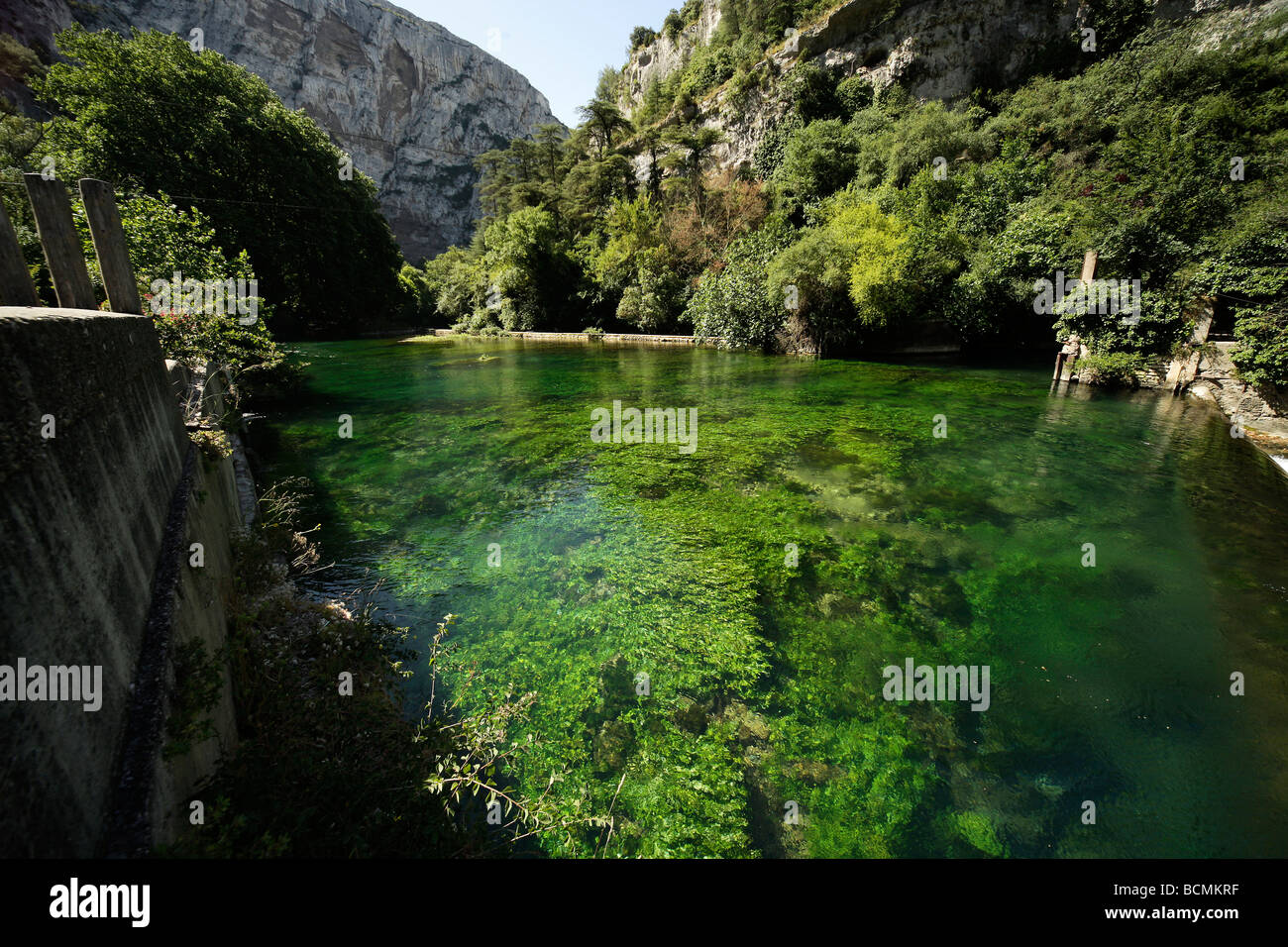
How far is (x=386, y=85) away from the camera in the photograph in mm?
85000

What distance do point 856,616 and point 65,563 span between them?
4886 mm

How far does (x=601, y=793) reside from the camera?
297 centimetres

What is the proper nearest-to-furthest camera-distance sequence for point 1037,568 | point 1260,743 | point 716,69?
1. point 1260,743
2. point 1037,568
3. point 716,69

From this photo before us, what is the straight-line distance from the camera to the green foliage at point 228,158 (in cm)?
2316

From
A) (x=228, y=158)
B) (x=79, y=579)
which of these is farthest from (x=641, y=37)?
(x=79, y=579)

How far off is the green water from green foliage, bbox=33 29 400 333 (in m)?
26.4

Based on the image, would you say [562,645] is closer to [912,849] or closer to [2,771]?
[912,849]

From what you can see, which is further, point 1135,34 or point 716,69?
point 716,69

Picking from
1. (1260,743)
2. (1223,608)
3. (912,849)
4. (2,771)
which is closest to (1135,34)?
(1223,608)

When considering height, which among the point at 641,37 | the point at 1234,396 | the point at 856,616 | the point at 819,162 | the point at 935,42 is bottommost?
the point at 856,616

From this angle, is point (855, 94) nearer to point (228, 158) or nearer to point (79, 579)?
point (228, 158)

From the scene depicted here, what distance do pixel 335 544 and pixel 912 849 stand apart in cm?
599
